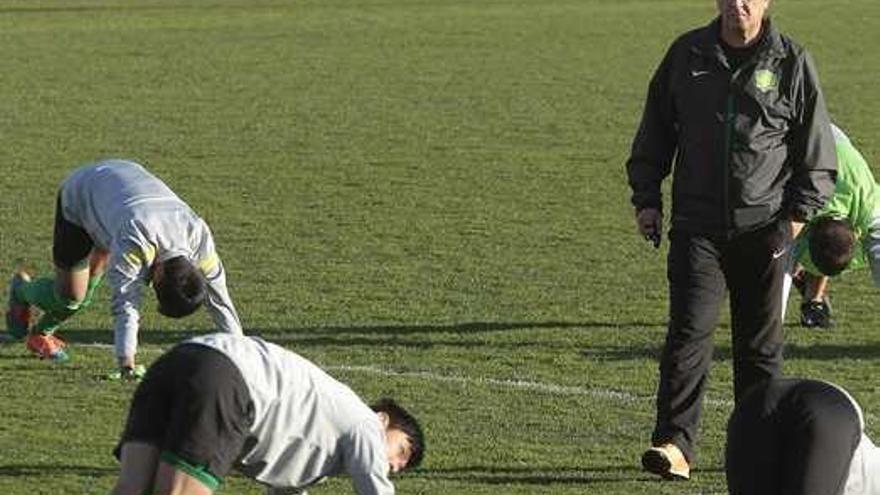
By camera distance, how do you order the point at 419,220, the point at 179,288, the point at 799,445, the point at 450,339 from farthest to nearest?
1. the point at 419,220
2. the point at 450,339
3. the point at 179,288
4. the point at 799,445

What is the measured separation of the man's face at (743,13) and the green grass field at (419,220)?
2.02 metres

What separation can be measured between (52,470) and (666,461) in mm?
2734

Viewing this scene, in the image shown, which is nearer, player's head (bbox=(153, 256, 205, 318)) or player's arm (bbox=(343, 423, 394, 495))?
player's arm (bbox=(343, 423, 394, 495))

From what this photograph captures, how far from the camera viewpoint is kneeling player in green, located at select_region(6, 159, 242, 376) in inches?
445

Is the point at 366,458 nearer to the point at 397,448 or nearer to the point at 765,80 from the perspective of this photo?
the point at 397,448

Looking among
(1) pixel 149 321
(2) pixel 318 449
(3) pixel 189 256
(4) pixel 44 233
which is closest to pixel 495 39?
(4) pixel 44 233

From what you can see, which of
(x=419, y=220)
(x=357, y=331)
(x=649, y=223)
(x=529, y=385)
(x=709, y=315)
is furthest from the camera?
(x=419, y=220)

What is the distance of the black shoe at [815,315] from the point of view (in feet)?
46.4

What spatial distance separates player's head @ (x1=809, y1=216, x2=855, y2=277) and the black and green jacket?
6.30 ft

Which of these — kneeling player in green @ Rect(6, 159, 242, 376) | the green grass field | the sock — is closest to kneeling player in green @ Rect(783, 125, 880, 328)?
the green grass field

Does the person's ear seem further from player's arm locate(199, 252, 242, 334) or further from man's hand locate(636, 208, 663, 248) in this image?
player's arm locate(199, 252, 242, 334)

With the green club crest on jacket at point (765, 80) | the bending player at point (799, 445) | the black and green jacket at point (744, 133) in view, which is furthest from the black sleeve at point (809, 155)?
the bending player at point (799, 445)

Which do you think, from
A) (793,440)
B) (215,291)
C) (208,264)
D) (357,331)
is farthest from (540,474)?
(357,331)

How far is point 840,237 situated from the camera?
1220cm
